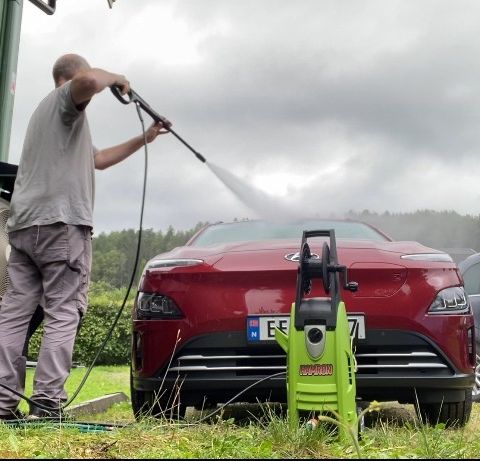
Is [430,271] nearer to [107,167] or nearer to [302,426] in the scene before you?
[302,426]

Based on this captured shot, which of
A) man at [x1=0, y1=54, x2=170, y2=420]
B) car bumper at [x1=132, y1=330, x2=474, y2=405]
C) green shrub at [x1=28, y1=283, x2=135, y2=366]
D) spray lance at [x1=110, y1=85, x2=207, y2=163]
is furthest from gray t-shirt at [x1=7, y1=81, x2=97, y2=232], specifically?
green shrub at [x1=28, y1=283, x2=135, y2=366]

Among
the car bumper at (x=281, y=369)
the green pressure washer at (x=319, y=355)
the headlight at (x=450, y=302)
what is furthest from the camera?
the headlight at (x=450, y=302)

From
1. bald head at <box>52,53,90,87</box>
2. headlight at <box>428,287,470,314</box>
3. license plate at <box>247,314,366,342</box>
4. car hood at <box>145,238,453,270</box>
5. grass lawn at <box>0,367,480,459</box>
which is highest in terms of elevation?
bald head at <box>52,53,90,87</box>

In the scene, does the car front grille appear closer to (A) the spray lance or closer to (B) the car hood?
(B) the car hood

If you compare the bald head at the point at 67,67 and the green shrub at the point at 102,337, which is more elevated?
the bald head at the point at 67,67

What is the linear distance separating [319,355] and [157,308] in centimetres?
128

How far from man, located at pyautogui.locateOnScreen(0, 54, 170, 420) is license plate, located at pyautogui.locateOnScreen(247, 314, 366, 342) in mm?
959

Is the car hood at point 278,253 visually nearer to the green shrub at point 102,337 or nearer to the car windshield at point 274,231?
the car windshield at point 274,231

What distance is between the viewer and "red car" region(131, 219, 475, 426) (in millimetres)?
3627

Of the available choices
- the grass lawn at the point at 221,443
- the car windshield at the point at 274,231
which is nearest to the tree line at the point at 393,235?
the car windshield at the point at 274,231

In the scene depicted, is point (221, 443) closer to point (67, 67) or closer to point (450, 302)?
point (450, 302)

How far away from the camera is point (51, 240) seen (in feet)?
12.2

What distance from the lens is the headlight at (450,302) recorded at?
3.72 metres

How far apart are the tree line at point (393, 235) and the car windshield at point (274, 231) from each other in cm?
15
